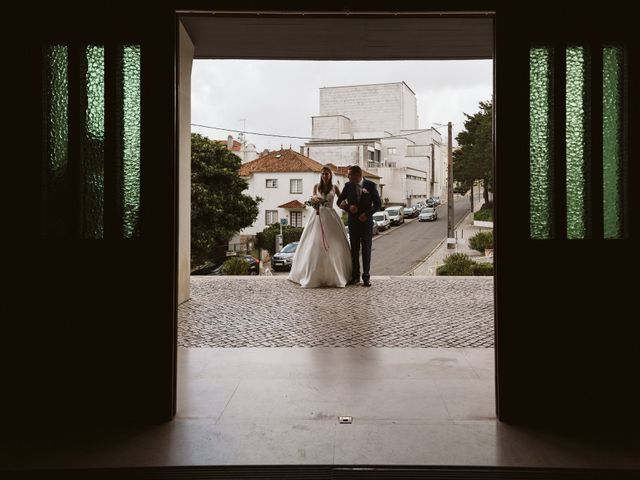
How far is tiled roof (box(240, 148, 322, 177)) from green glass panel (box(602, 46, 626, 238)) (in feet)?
121

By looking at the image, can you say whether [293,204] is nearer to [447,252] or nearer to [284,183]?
[284,183]

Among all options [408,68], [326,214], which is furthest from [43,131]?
[408,68]

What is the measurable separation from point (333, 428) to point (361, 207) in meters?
5.51

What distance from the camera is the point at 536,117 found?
10.3 feet

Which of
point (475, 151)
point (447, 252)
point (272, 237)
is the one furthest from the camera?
point (475, 151)

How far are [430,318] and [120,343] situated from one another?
3.61m

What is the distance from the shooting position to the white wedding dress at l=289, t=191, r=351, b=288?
834cm

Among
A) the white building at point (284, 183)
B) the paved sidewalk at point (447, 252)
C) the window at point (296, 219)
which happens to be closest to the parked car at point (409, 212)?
the paved sidewalk at point (447, 252)

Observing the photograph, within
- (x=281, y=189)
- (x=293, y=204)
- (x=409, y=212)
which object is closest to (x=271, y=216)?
(x=281, y=189)

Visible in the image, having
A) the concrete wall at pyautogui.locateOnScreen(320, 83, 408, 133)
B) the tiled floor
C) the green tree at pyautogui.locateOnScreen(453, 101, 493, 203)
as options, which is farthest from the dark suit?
the concrete wall at pyautogui.locateOnScreen(320, 83, 408, 133)

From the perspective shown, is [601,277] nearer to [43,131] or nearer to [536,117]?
[536,117]

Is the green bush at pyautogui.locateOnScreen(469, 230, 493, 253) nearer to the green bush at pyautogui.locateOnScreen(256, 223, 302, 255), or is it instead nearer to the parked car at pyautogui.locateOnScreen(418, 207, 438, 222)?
the green bush at pyautogui.locateOnScreen(256, 223, 302, 255)

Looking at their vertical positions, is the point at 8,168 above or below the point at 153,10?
below

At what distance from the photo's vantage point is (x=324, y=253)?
27.5 feet
